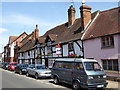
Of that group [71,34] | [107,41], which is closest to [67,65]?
[107,41]

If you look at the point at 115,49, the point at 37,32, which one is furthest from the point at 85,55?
the point at 37,32

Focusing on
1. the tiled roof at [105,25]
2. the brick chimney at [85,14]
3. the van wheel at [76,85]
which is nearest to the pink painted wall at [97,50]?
the tiled roof at [105,25]

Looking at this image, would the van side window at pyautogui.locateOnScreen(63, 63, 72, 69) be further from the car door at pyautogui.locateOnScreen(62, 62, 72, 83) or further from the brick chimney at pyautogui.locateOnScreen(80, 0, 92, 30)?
the brick chimney at pyautogui.locateOnScreen(80, 0, 92, 30)

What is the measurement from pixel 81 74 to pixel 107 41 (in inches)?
247

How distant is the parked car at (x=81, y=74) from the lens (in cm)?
980

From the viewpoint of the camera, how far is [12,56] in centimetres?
5294

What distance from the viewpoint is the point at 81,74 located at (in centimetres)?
1016

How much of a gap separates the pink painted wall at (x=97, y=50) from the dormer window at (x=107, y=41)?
0.38 meters

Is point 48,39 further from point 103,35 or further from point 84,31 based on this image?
point 103,35

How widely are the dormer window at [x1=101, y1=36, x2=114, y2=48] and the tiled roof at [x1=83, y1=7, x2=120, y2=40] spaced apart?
1.33 ft

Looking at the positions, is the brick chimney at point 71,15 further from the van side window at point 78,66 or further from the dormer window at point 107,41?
the van side window at point 78,66

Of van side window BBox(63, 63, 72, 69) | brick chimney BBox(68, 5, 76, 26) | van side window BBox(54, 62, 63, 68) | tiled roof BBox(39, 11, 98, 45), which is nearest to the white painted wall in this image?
tiled roof BBox(39, 11, 98, 45)

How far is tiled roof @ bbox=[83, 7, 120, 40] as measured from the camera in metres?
15.2

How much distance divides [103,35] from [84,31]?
3788 mm
